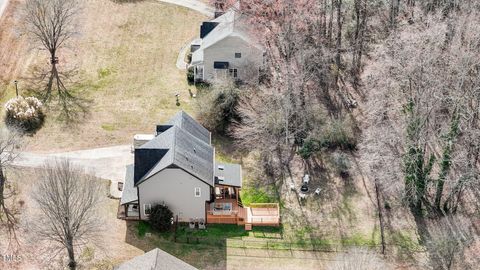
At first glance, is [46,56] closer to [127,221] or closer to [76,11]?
[76,11]

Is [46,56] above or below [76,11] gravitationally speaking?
below

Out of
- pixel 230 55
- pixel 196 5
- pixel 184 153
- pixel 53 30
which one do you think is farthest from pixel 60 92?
pixel 196 5

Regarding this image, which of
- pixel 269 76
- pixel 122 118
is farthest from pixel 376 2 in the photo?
pixel 122 118

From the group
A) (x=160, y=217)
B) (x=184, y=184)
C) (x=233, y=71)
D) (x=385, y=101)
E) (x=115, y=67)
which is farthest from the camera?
(x=115, y=67)

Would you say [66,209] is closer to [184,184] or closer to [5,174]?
[184,184]

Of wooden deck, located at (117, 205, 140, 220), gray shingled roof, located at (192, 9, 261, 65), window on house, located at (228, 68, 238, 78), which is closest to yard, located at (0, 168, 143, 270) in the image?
wooden deck, located at (117, 205, 140, 220)
